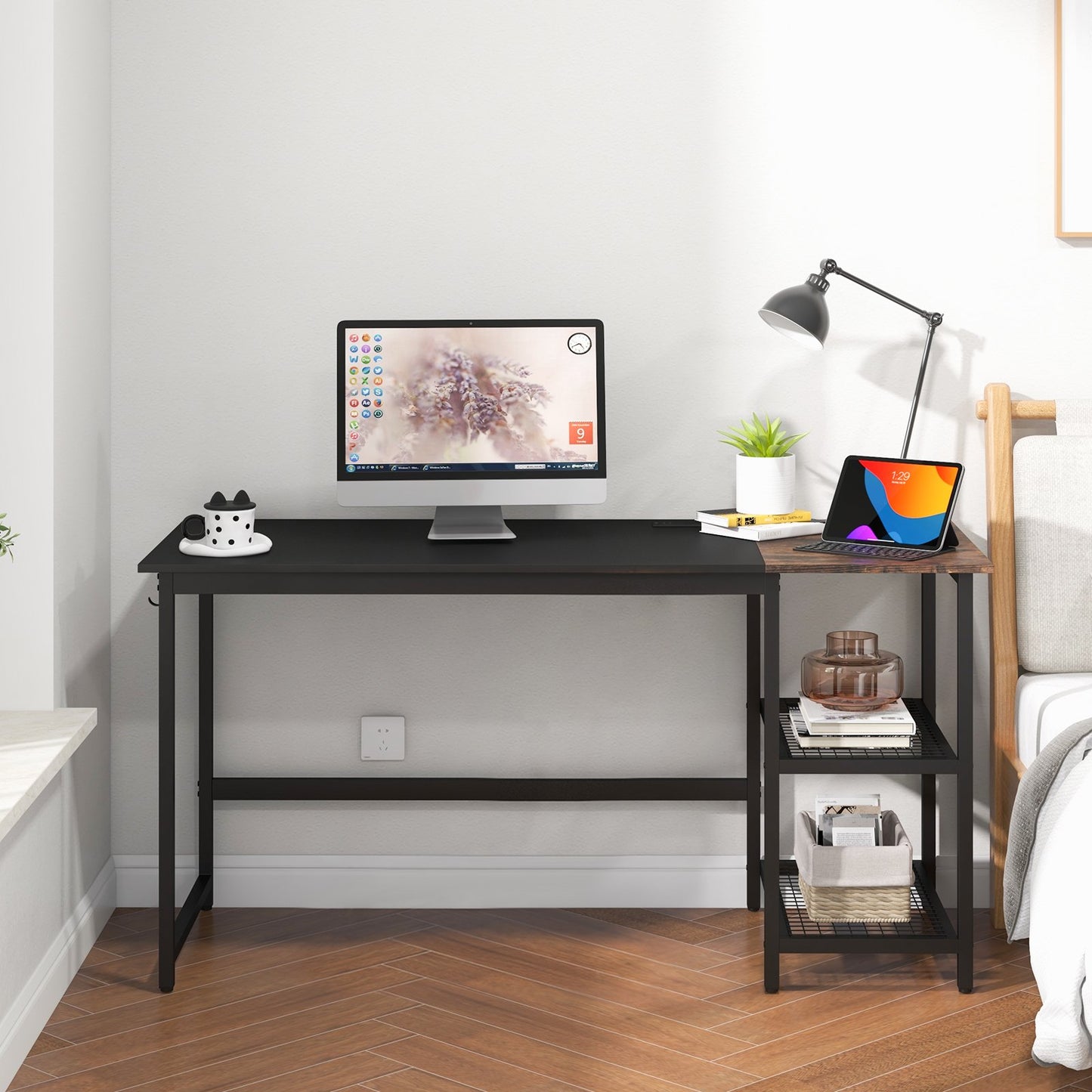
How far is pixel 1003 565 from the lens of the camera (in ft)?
7.92

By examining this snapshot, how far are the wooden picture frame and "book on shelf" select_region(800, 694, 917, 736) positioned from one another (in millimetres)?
1033

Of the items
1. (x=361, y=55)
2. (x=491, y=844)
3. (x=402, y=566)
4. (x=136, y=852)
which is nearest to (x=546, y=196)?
(x=361, y=55)

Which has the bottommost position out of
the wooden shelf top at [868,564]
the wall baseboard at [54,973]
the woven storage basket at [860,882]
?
the wall baseboard at [54,973]

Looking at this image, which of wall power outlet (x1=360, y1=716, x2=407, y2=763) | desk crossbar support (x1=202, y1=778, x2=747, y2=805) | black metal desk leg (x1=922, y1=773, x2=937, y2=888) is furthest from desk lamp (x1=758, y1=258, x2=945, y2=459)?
wall power outlet (x1=360, y1=716, x2=407, y2=763)

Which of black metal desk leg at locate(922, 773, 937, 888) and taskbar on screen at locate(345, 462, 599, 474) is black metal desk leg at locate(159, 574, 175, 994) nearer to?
taskbar on screen at locate(345, 462, 599, 474)

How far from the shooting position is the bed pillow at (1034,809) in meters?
2.02

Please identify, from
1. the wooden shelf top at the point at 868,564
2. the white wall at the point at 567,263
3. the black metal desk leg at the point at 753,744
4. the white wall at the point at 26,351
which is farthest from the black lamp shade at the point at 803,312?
the white wall at the point at 26,351

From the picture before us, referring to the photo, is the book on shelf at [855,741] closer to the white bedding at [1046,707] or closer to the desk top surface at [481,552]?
the white bedding at [1046,707]

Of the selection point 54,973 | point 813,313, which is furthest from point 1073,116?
point 54,973

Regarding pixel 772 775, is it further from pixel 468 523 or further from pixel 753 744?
pixel 468 523

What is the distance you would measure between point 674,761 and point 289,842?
84cm

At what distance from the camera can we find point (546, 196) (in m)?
2.48

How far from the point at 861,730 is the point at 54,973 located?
151cm

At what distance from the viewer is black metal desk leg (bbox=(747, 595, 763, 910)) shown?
2.52 metres
